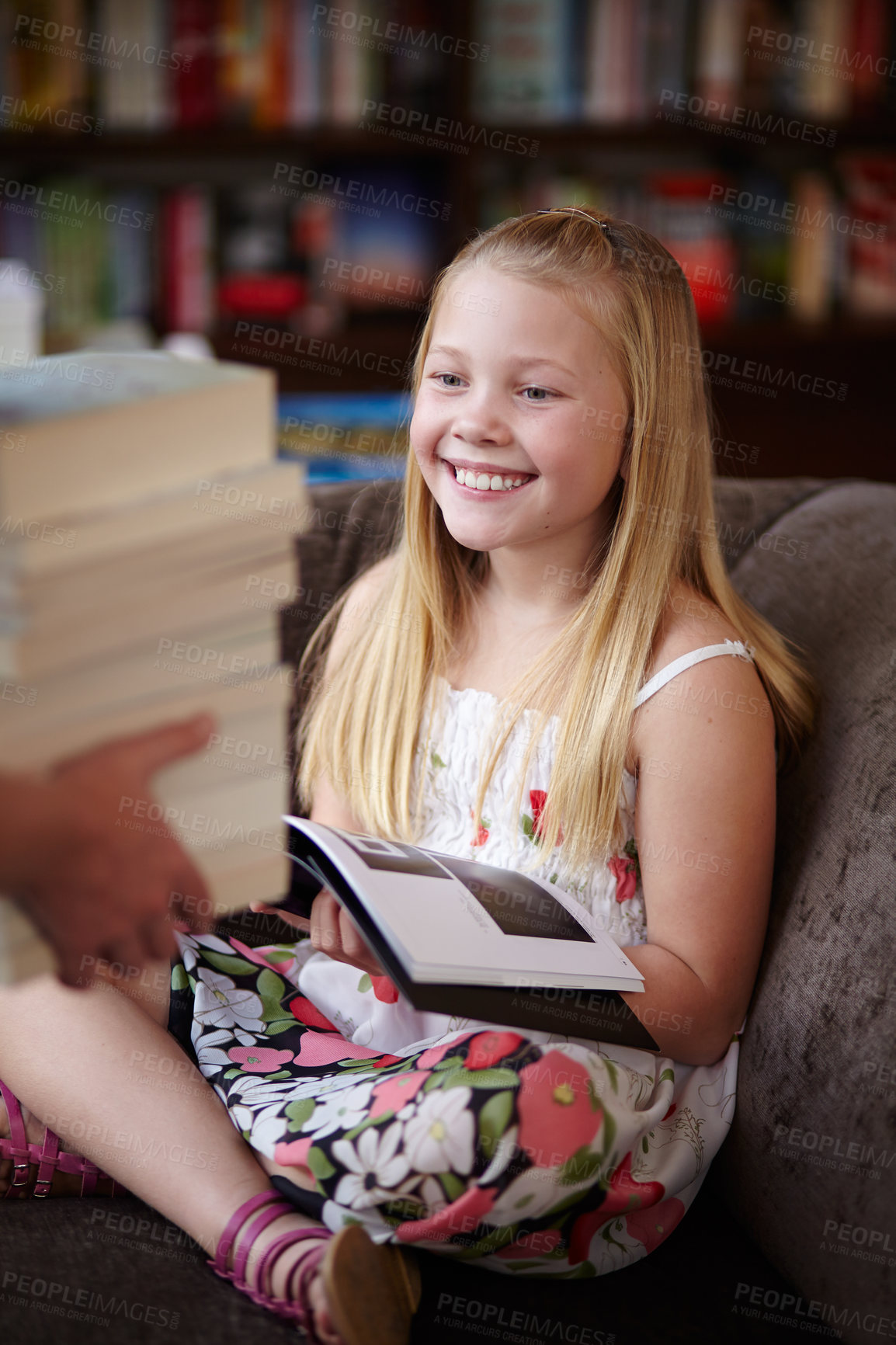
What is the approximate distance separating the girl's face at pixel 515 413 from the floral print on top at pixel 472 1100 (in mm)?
180

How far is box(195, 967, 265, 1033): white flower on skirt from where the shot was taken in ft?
3.08

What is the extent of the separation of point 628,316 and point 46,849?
66 centimetres

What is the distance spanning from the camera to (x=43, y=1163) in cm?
84

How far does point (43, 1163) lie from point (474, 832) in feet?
1.33

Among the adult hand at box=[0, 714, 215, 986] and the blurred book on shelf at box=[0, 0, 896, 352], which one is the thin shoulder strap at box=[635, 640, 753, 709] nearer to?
the adult hand at box=[0, 714, 215, 986]

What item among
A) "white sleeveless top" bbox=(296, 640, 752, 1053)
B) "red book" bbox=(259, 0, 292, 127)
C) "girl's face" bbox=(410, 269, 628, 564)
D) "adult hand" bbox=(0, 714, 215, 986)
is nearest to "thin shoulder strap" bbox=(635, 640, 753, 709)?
"white sleeveless top" bbox=(296, 640, 752, 1053)

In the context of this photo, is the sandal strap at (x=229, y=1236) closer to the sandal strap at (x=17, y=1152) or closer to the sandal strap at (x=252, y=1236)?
the sandal strap at (x=252, y=1236)

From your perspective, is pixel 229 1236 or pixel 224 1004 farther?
pixel 224 1004

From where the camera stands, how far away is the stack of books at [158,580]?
47 centimetres

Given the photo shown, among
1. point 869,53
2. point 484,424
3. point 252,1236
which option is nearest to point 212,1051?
point 252,1236

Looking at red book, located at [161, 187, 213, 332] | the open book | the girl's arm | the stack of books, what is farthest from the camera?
red book, located at [161, 187, 213, 332]

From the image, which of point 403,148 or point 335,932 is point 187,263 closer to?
point 403,148

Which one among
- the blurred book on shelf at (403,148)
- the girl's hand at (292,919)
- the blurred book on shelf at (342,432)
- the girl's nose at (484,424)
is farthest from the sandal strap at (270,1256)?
the blurred book on shelf at (403,148)

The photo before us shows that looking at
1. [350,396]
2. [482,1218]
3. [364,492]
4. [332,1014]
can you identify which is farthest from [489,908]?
[350,396]
